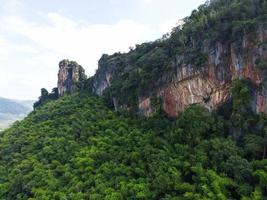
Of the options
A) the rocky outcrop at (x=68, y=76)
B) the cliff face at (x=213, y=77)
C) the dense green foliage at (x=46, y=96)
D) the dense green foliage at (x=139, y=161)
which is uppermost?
the rocky outcrop at (x=68, y=76)

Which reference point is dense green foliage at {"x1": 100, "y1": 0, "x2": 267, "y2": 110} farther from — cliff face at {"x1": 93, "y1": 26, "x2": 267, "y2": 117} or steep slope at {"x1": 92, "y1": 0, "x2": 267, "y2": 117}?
cliff face at {"x1": 93, "y1": 26, "x2": 267, "y2": 117}

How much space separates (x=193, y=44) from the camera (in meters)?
51.8

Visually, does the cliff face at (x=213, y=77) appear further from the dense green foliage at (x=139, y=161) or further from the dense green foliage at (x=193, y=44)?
the dense green foliage at (x=139, y=161)

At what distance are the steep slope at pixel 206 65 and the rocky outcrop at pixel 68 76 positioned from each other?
27.7m

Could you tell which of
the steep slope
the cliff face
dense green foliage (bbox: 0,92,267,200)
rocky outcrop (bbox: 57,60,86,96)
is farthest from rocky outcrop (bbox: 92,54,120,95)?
the cliff face

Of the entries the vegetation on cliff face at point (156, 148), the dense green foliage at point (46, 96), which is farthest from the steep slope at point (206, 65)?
the dense green foliage at point (46, 96)

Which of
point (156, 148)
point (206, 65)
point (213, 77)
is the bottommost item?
point (156, 148)

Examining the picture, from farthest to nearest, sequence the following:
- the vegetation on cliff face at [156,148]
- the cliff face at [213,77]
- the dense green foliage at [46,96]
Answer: the dense green foliage at [46,96]
the cliff face at [213,77]
the vegetation on cliff face at [156,148]

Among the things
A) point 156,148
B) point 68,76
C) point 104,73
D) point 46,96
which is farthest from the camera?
point 46,96

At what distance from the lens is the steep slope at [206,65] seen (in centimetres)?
4516

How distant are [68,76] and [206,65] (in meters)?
45.6

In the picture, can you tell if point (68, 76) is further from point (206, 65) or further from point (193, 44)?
point (206, 65)

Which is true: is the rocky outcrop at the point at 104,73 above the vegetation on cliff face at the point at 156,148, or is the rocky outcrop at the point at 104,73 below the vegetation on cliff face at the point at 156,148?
above

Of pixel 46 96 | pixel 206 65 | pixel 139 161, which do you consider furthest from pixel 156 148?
pixel 46 96
